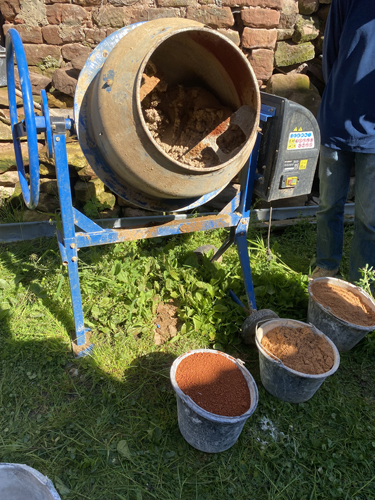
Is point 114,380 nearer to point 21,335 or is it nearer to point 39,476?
point 21,335

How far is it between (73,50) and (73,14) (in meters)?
0.27

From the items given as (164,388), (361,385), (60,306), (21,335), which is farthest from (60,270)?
(361,385)

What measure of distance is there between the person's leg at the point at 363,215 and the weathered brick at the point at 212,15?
5.64 ft

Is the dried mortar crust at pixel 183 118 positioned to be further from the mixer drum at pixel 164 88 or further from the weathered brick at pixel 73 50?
the weathered brick at pixel 73 50

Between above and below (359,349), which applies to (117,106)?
above

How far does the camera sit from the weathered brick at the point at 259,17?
3.18 meters

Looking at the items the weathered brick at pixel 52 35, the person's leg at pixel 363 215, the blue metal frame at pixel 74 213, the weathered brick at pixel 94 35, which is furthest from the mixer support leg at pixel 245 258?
the weathered brick at pixel 52 35

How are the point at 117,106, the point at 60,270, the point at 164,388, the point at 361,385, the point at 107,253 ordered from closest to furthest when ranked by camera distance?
the point at 117,106, the point at 164,388, the point at 361,385, the point at 60,270, the point at 107,253

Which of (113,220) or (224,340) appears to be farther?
(113,220)

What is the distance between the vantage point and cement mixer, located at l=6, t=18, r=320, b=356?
1729 millimetres

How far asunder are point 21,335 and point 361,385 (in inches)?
86.3

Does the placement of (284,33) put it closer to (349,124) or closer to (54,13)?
(349,124)

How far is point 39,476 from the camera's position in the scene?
1.23m

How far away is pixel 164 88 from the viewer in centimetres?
209
